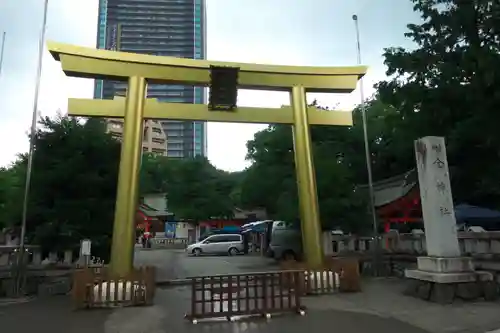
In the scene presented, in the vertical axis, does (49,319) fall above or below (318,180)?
below

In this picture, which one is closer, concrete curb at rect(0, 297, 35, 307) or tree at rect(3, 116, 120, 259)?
concrete curb at rect(0, 297, 35, 307)

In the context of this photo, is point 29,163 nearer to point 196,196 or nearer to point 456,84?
point 456,84

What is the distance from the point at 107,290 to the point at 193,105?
5359 millimetres

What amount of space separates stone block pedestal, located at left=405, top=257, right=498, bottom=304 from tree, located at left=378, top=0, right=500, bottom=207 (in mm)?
4038

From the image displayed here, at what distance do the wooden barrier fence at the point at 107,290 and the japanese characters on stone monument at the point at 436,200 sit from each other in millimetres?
6883

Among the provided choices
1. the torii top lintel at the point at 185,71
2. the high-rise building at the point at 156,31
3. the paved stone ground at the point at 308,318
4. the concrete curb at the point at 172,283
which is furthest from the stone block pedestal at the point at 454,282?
the high-rise building at the point at 156,31

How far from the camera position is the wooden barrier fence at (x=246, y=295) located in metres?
7.30

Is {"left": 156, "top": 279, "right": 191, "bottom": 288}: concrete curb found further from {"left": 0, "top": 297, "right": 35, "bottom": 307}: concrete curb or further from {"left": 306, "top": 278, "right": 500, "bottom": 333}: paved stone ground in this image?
{"left": 306, "top": 278, "right": 500, "bottom": 333}: paved stone ground

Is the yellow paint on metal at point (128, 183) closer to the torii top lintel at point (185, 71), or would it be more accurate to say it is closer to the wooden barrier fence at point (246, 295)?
the torii top lintel at point (185, 71)

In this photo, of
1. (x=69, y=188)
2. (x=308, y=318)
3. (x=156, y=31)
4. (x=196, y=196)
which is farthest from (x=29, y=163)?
(x=156, y=31)

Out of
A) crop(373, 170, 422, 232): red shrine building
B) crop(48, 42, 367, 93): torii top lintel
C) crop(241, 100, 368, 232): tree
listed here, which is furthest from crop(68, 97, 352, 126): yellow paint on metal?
crop(373, 170, 422, 232): red shrine building

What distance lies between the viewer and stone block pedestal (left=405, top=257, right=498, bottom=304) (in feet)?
28.2

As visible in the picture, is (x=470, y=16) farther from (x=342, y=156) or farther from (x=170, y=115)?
(x=342, y=156)

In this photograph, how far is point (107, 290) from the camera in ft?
28.5
